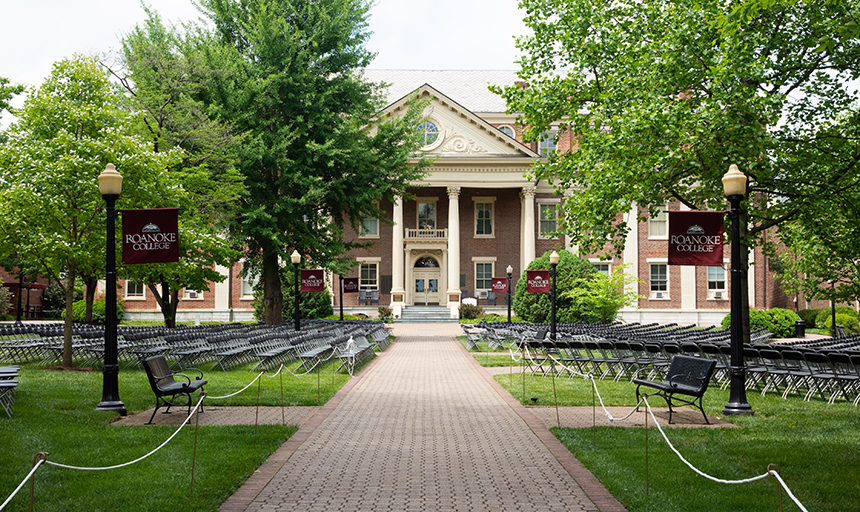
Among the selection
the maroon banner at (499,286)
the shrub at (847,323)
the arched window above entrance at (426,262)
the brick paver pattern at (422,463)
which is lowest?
the shrub at (847,323)

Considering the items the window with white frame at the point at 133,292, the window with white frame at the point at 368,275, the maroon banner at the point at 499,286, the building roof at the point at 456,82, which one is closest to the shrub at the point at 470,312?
the window with white frame at the point at 368,275

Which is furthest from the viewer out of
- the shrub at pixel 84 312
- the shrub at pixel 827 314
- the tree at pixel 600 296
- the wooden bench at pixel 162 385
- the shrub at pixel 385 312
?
the shrub at pixel 385 312

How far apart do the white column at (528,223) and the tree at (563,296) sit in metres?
9.23

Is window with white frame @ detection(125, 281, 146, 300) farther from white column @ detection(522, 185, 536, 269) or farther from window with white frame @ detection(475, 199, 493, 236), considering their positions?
white column @ detection(522, 185, 536, 269)

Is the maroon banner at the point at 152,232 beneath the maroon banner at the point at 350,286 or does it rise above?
above

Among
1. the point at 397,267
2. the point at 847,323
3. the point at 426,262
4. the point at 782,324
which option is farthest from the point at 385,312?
the point at 847,323

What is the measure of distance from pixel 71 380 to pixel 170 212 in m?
5.34

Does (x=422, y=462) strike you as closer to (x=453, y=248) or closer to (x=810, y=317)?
(x=453, y=248)

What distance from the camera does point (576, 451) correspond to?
318 inches

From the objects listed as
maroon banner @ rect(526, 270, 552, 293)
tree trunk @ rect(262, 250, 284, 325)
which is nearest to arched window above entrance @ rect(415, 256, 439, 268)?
tree trunk @ rect(262, 250, 284, 325)

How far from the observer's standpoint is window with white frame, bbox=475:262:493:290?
164 feet

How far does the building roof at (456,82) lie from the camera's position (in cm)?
5428

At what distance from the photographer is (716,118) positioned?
16.6 meters

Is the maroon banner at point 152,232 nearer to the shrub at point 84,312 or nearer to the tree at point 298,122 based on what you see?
the tree at point 298,122
